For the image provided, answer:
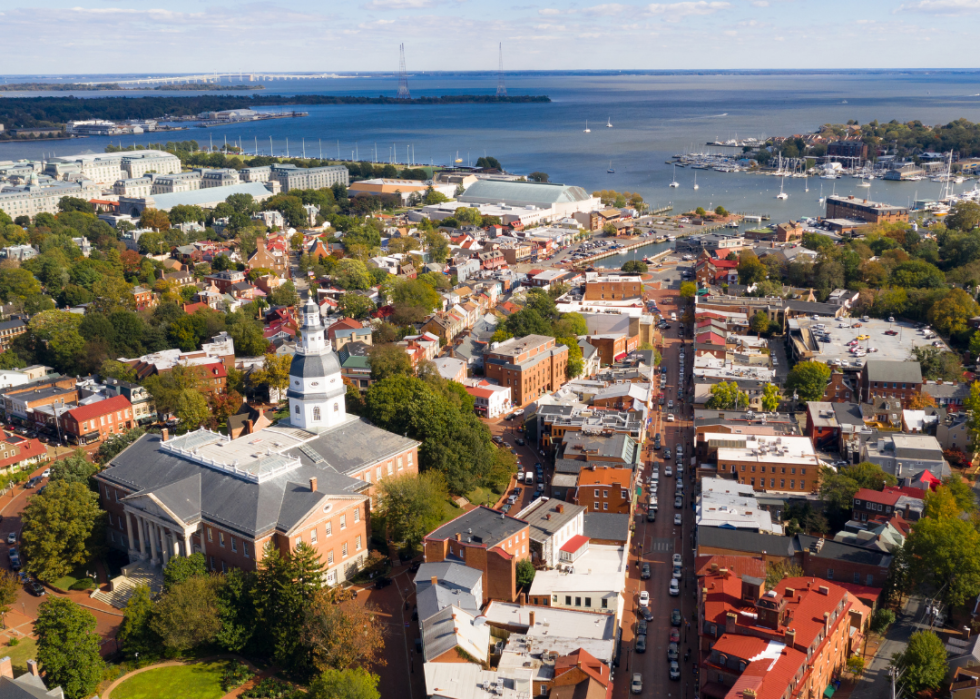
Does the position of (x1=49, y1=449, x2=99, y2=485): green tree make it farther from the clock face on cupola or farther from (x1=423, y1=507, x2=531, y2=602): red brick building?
(x1=423, y1=507, x2=531, y2=602): red brick building

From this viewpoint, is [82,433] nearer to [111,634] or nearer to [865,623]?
[111,634]

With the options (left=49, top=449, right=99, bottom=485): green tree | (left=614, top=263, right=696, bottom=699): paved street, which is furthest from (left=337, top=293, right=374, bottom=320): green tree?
(left=49, top=449, right=99, bottom=485): green tree

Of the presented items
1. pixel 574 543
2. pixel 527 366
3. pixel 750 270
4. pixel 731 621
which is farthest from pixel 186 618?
pixel 750 270

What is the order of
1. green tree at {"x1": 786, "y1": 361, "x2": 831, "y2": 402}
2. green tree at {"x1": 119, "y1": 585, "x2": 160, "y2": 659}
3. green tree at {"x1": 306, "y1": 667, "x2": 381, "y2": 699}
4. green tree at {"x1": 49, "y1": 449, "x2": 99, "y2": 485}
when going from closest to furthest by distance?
green tree at {"x1": 306, "y1": 667, "x2": 381, "y2": 699}
green tree at {"x1": 119, "y1": 585, "x2": 160, "y2": 659}
green tree at {"x1": 49, "y1": 449, "x2": 99, "y2": 485}
green tree at {"x1": 786, "y1": 361, "x2": 831, "y2": 402}

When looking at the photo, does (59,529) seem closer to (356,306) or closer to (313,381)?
(313,381)

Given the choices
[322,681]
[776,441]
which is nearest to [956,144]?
[776,441]
